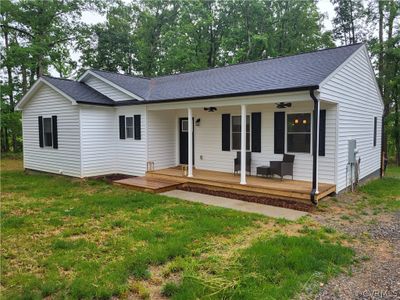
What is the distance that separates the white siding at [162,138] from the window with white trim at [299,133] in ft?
14.8

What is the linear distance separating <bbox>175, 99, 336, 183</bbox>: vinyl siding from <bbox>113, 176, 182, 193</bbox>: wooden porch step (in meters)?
1.87

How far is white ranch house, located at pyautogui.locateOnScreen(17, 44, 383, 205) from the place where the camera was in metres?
7.59

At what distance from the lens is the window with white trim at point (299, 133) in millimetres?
8009

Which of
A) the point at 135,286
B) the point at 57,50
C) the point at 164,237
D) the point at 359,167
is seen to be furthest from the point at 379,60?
the point at 57,50

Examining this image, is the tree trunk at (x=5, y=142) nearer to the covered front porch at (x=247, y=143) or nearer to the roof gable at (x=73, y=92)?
the roof gable at (x=73, y=92)

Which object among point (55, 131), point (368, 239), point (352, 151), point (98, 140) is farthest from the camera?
point (55, 131)

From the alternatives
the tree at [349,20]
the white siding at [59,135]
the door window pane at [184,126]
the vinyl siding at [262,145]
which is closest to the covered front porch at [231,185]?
the vinyl siding at [262,145]

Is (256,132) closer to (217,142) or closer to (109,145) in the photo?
(217,142)

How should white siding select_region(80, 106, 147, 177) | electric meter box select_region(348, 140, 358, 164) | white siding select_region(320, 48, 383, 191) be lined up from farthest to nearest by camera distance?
white siding select_region(80, 106, 147, 177) → electric meter box select_region(348, 140, 358, 164) → white siding select_region(320, 48, 383, 191)

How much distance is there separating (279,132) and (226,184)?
223 cm

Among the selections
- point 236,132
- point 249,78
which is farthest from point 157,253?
point 249,78

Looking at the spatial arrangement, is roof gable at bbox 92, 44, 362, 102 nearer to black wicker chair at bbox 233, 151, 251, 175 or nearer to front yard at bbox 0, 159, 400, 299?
black wicker chair at bbox 233, 151, 251, 175

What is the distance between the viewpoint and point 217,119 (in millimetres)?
9906

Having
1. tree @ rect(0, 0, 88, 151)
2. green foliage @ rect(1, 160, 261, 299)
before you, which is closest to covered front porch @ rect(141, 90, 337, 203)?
green foliage @ rect(1, 160, 261, 299)
